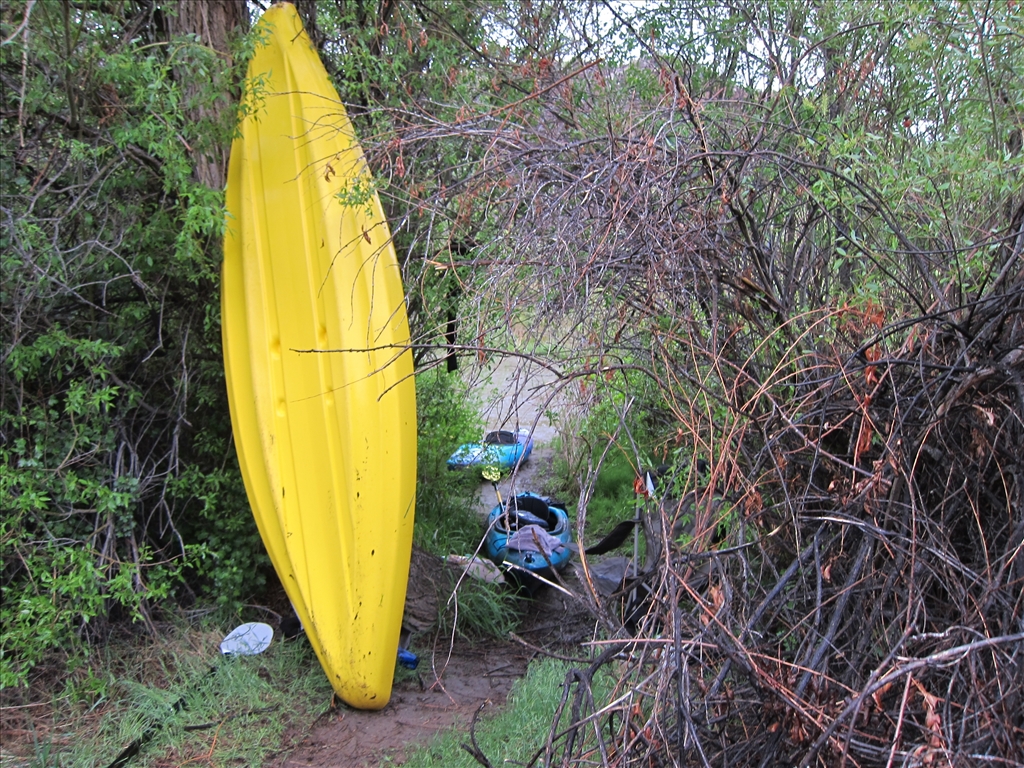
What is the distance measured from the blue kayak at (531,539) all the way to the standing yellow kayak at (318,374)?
884mm

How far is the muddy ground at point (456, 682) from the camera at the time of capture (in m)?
3.42

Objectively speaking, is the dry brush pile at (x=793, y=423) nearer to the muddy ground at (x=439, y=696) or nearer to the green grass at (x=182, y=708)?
the muddy ground at (x=439, y=696)

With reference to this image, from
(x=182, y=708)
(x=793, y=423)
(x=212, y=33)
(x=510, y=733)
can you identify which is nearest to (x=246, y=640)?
(x=182, y=708)

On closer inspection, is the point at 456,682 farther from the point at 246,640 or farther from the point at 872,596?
the point at 872,596

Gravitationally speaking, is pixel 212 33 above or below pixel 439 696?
above

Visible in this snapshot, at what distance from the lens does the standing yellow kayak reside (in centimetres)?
399

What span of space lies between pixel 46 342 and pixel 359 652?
6.48ft

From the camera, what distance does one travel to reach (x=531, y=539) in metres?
5.19

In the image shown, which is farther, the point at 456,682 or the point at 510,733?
the point at 456,682

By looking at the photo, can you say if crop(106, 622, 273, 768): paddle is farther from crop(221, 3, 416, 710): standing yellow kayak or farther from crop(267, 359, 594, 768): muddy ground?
crop(267, 359, 594, 768): muddy ground

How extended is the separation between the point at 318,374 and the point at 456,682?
65.1 inches

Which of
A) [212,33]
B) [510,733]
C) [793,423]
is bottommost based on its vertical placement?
[510,733]

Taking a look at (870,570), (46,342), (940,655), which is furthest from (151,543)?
(940,655)

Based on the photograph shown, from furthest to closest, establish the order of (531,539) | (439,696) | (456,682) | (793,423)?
(531,539)
(456,682)
(439,696)
(793,423)
